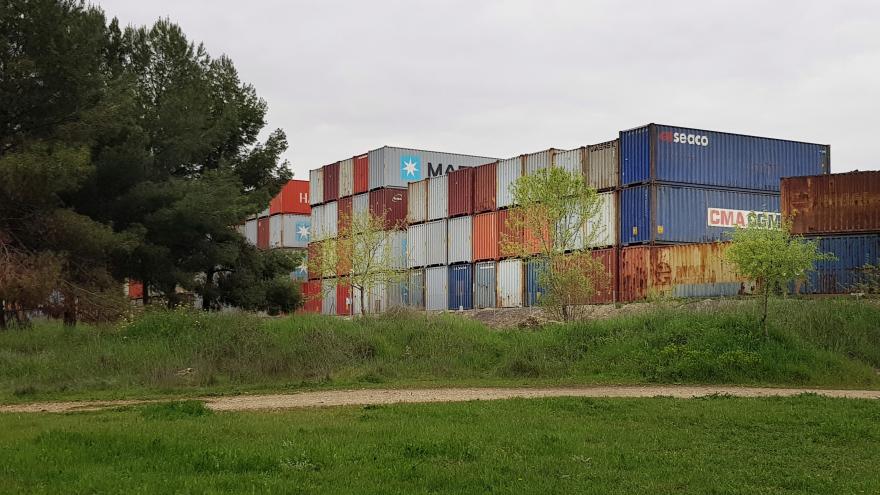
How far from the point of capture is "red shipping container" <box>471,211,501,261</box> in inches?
1889

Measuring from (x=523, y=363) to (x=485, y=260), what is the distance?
26010mm

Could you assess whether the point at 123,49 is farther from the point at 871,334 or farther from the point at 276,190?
the point at 871,334

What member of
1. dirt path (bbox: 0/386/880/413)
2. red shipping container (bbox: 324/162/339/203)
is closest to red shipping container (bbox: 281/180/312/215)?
red shipping container (bbox: 324/162/339/203)

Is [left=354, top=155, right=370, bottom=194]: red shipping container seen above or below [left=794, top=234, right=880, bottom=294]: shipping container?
above

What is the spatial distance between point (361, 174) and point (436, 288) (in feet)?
43.9

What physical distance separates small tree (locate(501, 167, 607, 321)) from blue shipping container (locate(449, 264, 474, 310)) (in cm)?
1768

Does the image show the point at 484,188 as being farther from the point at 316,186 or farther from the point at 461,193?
the point at 316,186

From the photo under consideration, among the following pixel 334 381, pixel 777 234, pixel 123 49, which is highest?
pixel 123 49

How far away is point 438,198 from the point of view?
53.9 m

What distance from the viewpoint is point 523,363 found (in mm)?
22656

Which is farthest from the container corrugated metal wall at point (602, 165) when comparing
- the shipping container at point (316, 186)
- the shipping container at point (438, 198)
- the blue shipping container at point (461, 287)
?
the shipping container at point (316, 186)

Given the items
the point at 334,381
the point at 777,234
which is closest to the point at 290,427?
the point at 334,381

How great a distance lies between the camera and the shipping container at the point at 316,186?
66.1m

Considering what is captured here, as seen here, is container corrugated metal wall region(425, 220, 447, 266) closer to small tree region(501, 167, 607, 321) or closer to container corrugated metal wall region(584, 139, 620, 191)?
container corrugated metal wall region(584, 139, 620, 191)
